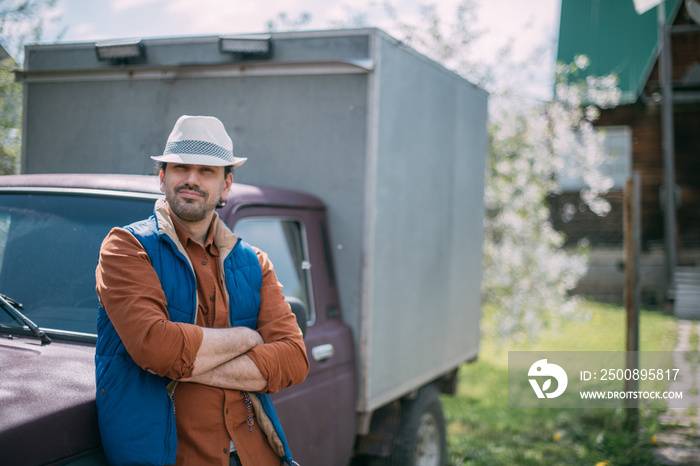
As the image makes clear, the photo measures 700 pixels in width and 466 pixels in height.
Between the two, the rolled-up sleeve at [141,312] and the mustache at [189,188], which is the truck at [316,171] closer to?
the mustache at [189,188]

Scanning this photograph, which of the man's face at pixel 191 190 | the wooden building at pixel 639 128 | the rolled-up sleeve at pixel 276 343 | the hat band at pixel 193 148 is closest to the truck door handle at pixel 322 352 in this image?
the rolled-up sleeve at pixel 276 343

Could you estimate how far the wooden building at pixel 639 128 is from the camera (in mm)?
17844

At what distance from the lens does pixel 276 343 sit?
2.74 m

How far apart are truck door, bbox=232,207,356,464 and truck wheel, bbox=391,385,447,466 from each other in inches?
28.6

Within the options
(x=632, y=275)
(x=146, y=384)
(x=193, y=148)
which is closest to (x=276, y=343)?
(x=146, y=384)

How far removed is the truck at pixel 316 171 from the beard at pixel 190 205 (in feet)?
1.88

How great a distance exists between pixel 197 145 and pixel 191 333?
2.41 ft

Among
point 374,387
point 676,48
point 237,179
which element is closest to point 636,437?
point 374,387

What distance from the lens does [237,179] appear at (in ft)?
14.5

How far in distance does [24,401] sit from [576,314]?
1017cm

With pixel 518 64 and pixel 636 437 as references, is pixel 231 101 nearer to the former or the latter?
pixel 636 437

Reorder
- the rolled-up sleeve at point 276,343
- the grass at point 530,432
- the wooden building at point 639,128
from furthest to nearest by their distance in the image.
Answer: the wooden building at point 639,128 → the grass at point 530,432 → the rolled-up sleeve at point 276,343

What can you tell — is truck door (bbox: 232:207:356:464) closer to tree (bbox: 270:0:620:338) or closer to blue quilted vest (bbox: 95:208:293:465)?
blue quilted vest (bbox: 95:208:293:465)

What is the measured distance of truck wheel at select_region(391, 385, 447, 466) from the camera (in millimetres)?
4910
